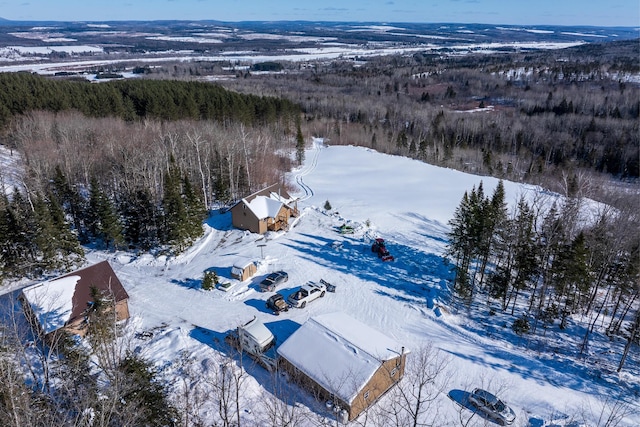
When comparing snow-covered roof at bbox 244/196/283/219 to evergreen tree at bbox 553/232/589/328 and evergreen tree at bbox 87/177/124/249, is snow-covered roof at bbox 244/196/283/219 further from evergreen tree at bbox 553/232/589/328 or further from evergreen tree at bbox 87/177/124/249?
evergreen tree at bbox 553/232/589/328

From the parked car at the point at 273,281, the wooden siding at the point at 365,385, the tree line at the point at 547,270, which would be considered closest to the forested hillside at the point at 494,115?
the tree line at the point at 547,270

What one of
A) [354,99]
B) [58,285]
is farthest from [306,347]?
[354,99]

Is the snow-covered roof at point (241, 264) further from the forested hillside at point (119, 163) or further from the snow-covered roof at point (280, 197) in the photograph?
the snow-covered roof at point (280, 197)

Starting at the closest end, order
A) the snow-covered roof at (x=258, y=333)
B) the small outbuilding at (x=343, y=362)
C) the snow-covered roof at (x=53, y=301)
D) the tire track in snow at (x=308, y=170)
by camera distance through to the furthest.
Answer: the small outbuilding at (x=343, y=362) < the snow-covered roof at (x=258, y=333) < the snow-covered roof at (x=53, y=301) < the tire track in snow at (x=308, y=170)

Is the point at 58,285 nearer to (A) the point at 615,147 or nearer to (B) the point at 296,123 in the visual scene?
(B) the point at 296,123

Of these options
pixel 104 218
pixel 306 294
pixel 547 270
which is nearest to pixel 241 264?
pixel 306 294

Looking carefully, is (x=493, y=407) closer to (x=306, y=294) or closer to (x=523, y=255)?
(x=306, y=294)
